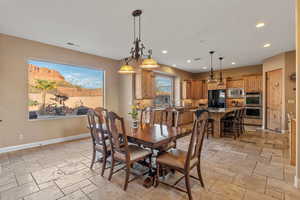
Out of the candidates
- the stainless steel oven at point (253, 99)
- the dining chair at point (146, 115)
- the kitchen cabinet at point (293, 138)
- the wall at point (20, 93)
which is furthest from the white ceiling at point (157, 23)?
the stainless steel oven at point (253, 99)

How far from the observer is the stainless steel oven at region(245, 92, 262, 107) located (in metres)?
6.46

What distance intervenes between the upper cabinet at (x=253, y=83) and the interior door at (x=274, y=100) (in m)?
0.67

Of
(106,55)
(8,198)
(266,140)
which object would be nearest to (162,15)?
(106,55)

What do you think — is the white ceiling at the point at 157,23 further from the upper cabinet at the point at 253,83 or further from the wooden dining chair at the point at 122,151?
the upper cabinet at the point at 253,83

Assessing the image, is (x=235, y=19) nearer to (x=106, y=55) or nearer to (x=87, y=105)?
(x=106, y=55)

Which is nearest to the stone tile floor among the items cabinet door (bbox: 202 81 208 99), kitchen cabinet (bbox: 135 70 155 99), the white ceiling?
kitchen cabinet (bbox: 135 70 155 99)

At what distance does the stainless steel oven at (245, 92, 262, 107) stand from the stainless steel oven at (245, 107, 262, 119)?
0.18 m

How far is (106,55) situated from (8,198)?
4.32 metres

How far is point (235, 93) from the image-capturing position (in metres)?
7.16

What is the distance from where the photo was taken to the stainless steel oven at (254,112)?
6406 mm

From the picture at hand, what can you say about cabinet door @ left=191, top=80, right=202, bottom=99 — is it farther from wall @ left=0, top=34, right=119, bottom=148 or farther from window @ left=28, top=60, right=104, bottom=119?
wall @ left=0, top=34, right=119, bottom=148

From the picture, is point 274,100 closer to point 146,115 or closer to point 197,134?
point 146,115

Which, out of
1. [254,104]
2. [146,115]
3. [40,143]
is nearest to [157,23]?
[146,115]

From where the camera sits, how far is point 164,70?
→ 260 inches
